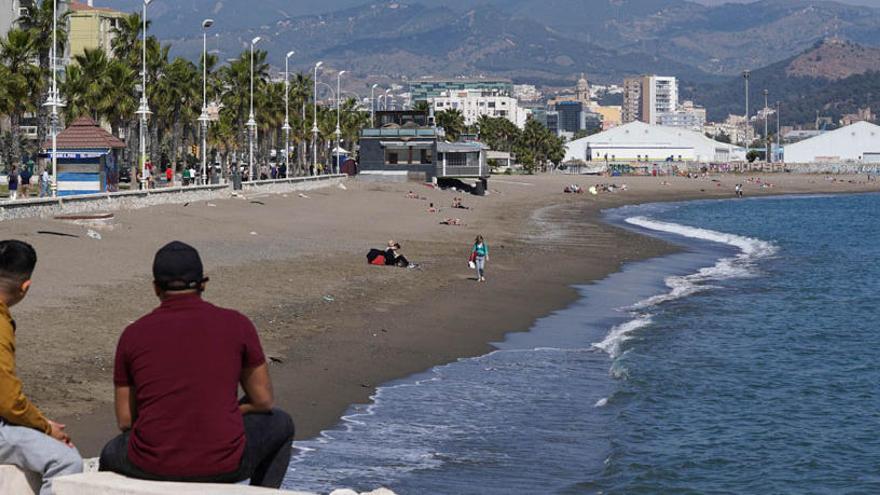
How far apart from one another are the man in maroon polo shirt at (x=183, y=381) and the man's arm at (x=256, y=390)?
0.05 m

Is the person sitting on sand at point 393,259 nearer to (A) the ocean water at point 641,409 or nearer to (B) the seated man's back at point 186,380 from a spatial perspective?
(A) the ocean water at point 641,409

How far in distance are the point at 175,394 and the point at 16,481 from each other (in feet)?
3.00

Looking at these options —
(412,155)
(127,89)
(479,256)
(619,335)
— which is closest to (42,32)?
(127,89)

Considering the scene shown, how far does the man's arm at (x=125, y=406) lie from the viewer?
246 inches

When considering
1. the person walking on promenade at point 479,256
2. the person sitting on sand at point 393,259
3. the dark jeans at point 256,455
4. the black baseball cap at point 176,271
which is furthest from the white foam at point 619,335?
the black baseball cap at point 176,271

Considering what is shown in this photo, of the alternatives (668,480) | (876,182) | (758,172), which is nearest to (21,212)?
(668,480)

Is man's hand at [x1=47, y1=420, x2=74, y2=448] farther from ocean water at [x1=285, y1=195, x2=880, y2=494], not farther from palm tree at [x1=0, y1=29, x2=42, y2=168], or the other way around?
palm tree at [x1=0, y1=29, x2=42, y2=168]

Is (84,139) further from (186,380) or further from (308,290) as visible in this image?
(186,380)

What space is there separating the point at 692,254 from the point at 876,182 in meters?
124

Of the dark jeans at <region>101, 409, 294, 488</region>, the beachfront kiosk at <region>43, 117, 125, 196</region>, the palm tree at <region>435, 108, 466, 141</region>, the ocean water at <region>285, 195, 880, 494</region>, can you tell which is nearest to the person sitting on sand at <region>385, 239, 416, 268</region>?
the ocean water at <region>285, 195, 880, 494</region>

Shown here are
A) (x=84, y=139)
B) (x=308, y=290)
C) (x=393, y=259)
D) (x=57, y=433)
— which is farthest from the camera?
(x=84, y=139)

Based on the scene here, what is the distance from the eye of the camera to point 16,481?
6.40 meters

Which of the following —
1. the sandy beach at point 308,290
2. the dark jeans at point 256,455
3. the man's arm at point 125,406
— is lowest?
the sandy beach at point 308,290

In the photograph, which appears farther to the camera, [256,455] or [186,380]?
[256,455]
